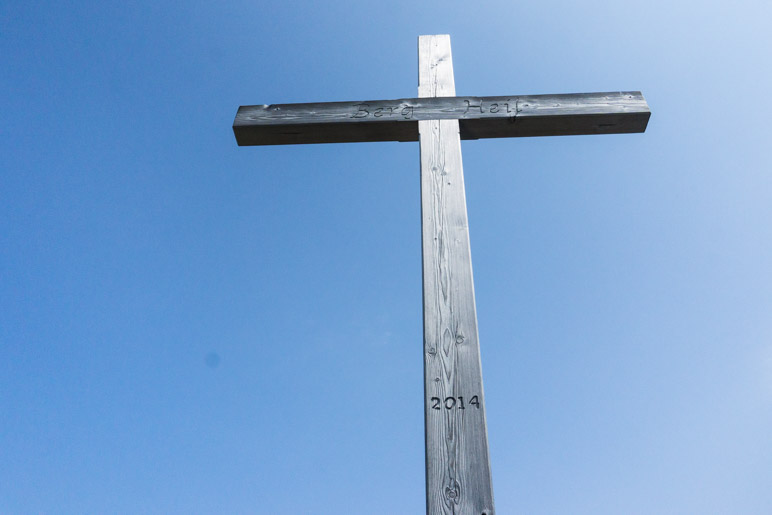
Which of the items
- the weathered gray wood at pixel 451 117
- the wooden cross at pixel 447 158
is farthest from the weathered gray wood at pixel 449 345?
the weathered gray wood at pixel 451 117

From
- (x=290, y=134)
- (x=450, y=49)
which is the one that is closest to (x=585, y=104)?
(x=450, y=49)

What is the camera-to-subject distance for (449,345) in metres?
1.74

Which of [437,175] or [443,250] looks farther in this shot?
[437,175]

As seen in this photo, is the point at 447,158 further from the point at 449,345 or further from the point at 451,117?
the point at 449,345

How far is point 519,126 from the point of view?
8.29 feet

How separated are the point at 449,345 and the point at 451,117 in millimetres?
1173

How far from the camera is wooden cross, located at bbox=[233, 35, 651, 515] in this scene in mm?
1541

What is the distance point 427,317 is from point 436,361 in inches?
6.7

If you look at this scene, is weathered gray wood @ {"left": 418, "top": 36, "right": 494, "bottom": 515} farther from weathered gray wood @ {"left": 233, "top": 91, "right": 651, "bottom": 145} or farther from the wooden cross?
weathered gray wood @ {"left": 233, "top": 91, "right": 651, "bottom": 145}

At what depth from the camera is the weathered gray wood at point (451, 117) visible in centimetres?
247

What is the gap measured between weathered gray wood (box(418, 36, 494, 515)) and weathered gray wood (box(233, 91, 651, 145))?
11 centimetres

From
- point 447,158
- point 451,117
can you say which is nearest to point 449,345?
point 447,158

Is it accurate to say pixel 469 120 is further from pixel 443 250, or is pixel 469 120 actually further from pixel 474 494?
pixel 474 494

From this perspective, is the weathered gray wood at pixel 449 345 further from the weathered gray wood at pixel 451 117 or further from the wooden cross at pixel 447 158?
the weathered gray wood at pixel 451 117
